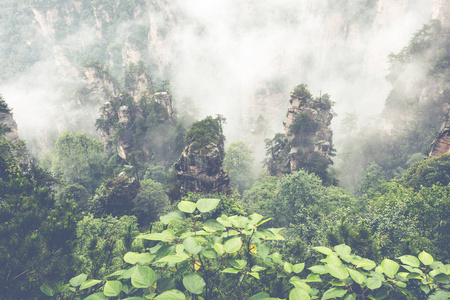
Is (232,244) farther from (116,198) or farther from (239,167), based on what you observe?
(239,167)

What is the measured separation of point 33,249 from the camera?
192 inches

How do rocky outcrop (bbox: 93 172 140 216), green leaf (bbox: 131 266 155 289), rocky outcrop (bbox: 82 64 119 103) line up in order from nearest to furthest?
green leaf (bbox: 131 266 155 289) → rocky outcrop (bbox: 93 172 140 216) → rocky outcrop (bbox: 82 64 119 103)

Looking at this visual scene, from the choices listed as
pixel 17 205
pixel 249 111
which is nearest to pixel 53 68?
pixel 249 111

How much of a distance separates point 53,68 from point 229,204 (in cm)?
12378

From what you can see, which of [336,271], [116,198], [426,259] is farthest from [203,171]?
[336,271]

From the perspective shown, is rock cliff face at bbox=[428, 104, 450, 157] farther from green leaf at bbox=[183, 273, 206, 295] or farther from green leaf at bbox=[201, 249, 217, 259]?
green leaf at bbox=[183, 273, 206, 295]

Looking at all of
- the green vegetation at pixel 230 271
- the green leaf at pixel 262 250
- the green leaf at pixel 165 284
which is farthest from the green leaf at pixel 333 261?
the green leaf at pixel 165 284

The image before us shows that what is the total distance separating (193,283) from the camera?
2428mm

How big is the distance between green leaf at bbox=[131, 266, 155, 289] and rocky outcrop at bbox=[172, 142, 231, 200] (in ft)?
76.2

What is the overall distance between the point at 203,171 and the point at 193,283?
23.7 m

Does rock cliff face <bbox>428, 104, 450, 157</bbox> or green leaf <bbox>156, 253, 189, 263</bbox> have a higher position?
green leaf <bbox>156, 253, 189, 263</bbox>

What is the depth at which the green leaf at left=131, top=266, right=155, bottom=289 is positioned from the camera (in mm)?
2304

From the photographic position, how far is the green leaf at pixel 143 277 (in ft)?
7.56

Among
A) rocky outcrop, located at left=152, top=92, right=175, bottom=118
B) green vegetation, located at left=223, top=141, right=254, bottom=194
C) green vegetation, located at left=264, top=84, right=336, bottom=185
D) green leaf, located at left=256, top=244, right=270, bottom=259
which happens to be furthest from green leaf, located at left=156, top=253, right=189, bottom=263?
rocky outcrop, located at left=152, top=92, right=175, bottom=118
